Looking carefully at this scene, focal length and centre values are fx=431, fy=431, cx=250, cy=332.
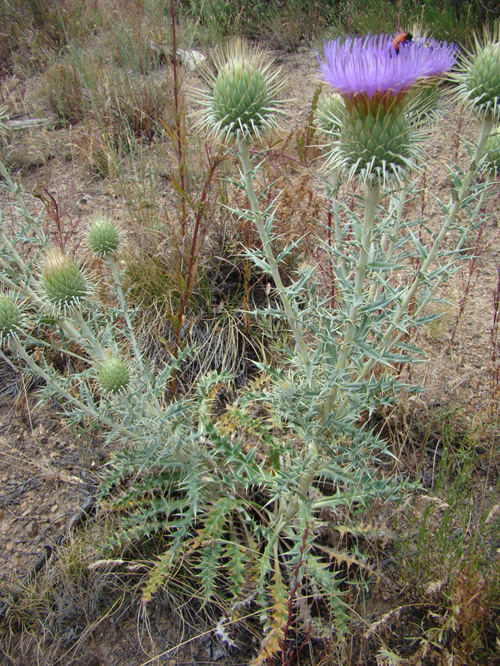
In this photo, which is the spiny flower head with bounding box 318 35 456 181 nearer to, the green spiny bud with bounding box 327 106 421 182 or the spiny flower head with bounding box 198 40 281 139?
the green spiny bud with bounding box 327 106 421 182

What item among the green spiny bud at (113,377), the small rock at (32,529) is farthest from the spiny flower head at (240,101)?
the small rock at (32,529)

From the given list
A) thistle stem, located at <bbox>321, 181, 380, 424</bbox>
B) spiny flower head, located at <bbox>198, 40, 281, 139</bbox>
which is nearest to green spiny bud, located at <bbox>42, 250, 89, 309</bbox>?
spiny flower head, located at <bbox>198, 40, 281, 139</bbox>

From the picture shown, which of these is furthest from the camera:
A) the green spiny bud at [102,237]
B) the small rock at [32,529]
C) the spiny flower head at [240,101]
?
the small rock at [32,529]

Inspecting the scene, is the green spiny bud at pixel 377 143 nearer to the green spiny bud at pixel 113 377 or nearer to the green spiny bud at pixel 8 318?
the green spiny bud at pixel 113 377

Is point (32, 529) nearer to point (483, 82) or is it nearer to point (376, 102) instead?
point (376, 102)

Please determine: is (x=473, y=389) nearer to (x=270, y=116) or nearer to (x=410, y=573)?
(x=410, y=573)

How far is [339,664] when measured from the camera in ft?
6.53

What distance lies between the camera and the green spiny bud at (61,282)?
2408mm

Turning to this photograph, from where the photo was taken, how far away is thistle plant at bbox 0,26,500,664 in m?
1.67

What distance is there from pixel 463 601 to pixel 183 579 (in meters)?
1.56

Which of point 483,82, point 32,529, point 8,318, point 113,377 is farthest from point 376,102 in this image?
point 32,529

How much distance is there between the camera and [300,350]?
2270 mm

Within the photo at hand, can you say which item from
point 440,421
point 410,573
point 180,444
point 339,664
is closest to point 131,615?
point 180,444

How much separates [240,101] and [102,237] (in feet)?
4.14
